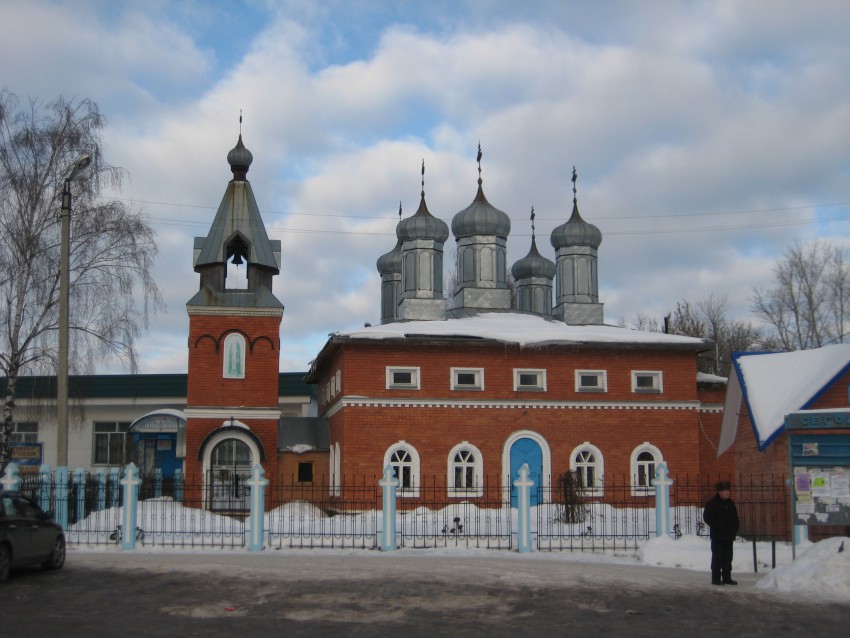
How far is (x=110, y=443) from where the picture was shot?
4272 cm

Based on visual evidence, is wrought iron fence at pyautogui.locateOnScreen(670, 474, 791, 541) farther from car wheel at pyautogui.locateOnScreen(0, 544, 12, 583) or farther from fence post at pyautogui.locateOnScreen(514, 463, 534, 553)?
car wheel at pyautogui.locateOnScreen(0, 544, 12, 583)

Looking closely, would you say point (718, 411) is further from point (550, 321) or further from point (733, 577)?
point (733, 577)

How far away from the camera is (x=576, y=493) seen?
77.4 ft

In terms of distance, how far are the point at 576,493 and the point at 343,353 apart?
7.61m

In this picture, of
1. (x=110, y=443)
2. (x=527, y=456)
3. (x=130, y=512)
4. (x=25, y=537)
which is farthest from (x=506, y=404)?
(x=110, y=443)

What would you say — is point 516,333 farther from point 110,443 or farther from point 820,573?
point 110,443

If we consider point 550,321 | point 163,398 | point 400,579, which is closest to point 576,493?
point 550,321

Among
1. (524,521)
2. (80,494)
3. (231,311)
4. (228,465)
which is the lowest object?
(524,521)

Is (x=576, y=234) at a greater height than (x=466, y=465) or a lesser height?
greater

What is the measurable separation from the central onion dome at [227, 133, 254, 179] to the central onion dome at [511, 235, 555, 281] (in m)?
11.4

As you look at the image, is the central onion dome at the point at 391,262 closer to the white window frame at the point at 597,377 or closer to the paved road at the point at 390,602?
the white window frame at the point at 597,377

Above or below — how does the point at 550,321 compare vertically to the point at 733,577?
above

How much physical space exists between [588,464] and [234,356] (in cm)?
1063

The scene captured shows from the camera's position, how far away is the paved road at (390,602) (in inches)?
405
